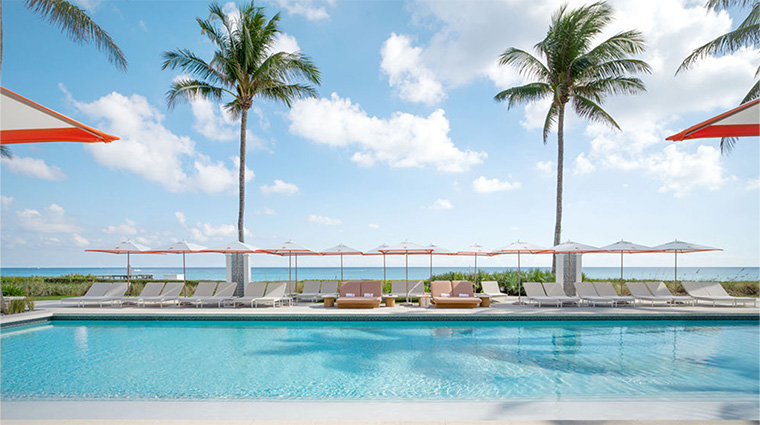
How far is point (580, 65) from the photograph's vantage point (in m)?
15.0

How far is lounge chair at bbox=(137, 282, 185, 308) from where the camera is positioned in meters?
12.8

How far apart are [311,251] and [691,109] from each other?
13844 millimetres

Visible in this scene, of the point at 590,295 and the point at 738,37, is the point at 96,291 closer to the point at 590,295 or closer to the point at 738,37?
the point at 590,295

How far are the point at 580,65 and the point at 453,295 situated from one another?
9.66m

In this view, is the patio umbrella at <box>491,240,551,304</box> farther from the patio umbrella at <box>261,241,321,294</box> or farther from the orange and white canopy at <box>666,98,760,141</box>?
the orange and white canopy at <box>666,98,760,141</box>

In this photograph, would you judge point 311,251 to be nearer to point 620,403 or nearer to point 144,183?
point 620,403

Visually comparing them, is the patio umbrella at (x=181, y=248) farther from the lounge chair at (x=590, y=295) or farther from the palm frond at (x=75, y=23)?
the lounge chair at (x=590, y=295)

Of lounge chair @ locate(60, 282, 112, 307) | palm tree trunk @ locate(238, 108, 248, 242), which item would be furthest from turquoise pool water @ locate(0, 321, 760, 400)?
palm tree trunk @ locate(238, 108, 248, 242)

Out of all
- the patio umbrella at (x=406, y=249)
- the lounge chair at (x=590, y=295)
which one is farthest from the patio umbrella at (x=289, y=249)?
the lounge chair at (x=590, y=295)

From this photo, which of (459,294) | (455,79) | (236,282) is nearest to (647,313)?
(459,294)

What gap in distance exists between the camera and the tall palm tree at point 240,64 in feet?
46.8

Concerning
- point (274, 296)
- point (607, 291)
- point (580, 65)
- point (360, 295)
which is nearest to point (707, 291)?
point (607, 291)

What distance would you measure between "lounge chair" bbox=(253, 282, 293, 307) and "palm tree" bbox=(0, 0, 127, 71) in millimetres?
7767

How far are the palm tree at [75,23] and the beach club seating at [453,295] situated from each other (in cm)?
1106
